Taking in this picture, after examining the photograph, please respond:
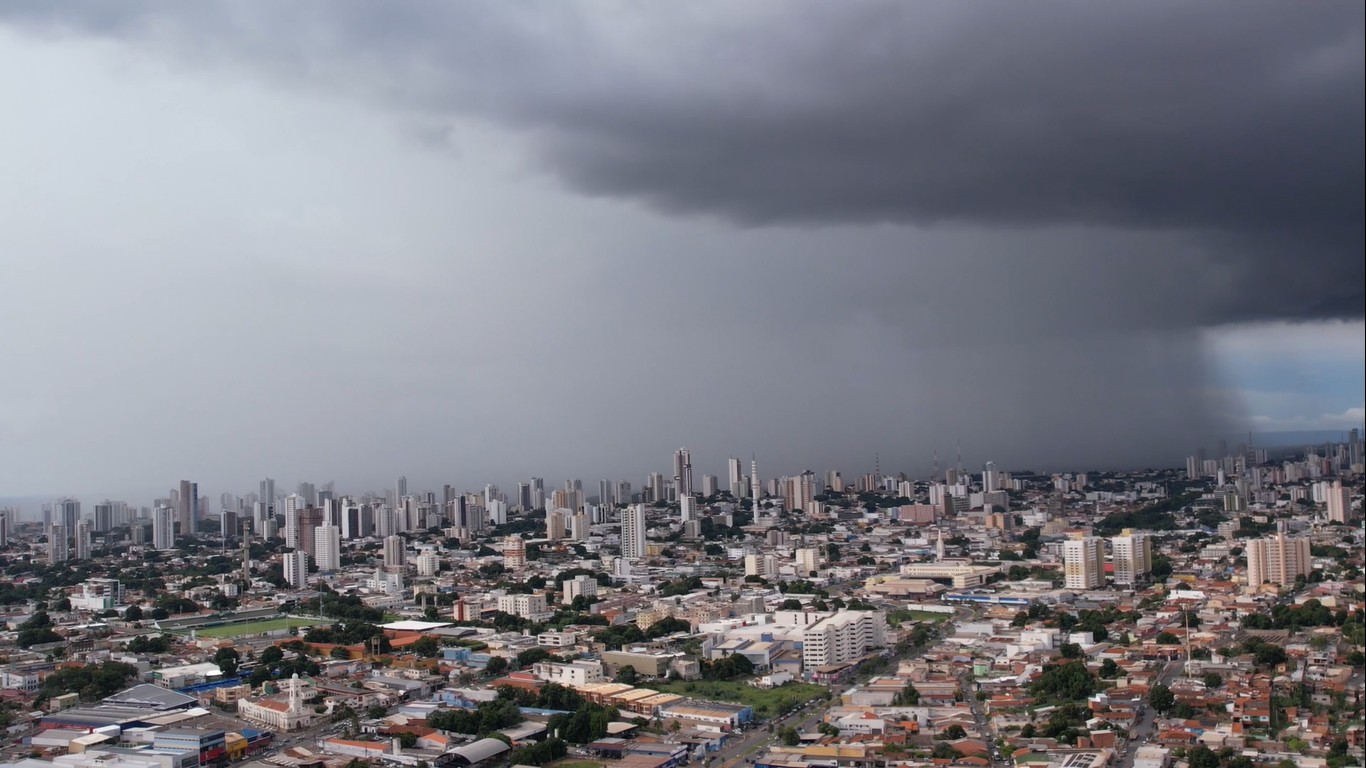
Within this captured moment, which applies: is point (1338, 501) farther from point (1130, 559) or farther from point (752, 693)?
point (752, 693)

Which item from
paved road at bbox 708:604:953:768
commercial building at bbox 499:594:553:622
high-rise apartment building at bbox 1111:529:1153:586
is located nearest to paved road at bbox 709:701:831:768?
paved road at bbox 708:604:953:768

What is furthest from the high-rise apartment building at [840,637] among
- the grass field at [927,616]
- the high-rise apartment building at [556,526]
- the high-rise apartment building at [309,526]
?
the high-rise apartment building at [556,526]

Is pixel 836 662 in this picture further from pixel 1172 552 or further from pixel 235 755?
pixel 1172 552

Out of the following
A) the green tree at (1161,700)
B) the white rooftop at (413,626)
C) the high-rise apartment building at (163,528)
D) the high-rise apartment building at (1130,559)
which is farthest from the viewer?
the high-rise apartment building at (163,528)

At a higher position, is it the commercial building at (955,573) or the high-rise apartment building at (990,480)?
the high-rise apartment building at (990,480)

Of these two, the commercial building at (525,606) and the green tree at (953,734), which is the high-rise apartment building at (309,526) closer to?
the commercial building at (525,606)

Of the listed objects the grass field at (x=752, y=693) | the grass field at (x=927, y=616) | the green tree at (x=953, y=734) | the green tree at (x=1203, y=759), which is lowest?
the grass field at (x=927, y=616)

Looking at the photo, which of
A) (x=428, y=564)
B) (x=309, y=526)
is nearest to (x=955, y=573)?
(x=428, y=564)

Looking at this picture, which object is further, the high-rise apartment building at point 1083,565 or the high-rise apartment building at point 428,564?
the high-rise apartment building at point 428,564
